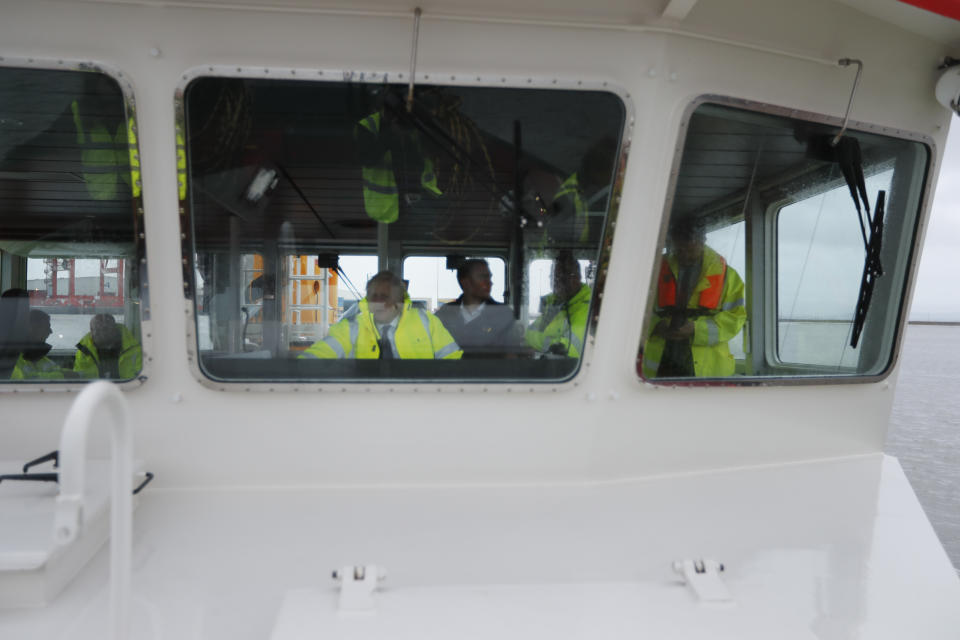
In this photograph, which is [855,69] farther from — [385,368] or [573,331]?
[385,368]

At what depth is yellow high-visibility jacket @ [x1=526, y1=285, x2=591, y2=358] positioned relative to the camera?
7.60ft

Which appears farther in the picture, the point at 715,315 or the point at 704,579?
the point at 715,315

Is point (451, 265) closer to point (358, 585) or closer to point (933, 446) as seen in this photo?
point (358, 585)

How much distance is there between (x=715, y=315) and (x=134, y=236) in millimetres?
1821

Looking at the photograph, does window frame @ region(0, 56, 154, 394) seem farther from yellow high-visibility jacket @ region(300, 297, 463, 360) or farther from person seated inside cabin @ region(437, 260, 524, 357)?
person seated inside cabin @ region(437, 260, 524, 357)

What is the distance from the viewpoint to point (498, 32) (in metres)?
2.12

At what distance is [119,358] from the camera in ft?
7.41

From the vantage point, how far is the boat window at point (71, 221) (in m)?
2.09

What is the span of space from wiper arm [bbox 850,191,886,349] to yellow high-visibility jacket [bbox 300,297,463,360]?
4.74 ft

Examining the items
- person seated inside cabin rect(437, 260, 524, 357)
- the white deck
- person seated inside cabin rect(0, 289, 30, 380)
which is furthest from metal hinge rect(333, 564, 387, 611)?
person seated inside cabin rect(0, 289, 30, 380)

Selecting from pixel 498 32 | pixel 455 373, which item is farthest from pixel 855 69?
pixel 455 373

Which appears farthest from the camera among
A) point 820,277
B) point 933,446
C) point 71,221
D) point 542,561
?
point 933,446

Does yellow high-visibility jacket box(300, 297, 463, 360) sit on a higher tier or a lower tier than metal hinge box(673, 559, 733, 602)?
higher

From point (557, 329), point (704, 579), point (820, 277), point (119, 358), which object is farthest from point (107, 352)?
point (820, 277)
